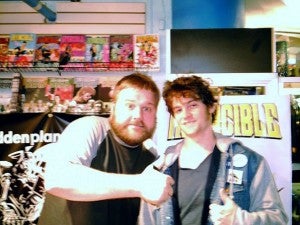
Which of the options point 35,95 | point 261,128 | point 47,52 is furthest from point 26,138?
point 261,128

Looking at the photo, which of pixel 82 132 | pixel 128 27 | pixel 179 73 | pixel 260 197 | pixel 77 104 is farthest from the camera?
pixel 128 27

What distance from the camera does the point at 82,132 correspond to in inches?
87.6

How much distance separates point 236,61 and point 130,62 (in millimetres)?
1159

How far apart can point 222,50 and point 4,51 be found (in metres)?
2.41

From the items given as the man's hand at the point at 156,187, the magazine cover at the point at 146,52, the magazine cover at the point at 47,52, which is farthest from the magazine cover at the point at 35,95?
the man's hand at the point at 156,187

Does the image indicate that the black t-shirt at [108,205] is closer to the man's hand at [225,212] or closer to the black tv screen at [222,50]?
the man's hand at [225,212]

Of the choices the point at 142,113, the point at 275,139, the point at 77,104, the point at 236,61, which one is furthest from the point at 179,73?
the point at 77,104

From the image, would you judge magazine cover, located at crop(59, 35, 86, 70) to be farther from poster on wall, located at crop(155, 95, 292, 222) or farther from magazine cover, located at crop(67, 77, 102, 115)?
poster on wall, located at crop(155, 95, 292, 222)

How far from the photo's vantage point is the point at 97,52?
3.59 m

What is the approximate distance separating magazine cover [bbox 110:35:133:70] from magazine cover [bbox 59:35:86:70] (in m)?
0.33

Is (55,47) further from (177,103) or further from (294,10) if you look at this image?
(294,10)

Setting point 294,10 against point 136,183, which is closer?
point 136,183

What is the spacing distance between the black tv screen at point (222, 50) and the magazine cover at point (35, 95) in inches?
58.8

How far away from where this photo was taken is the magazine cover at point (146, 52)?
349 cm
